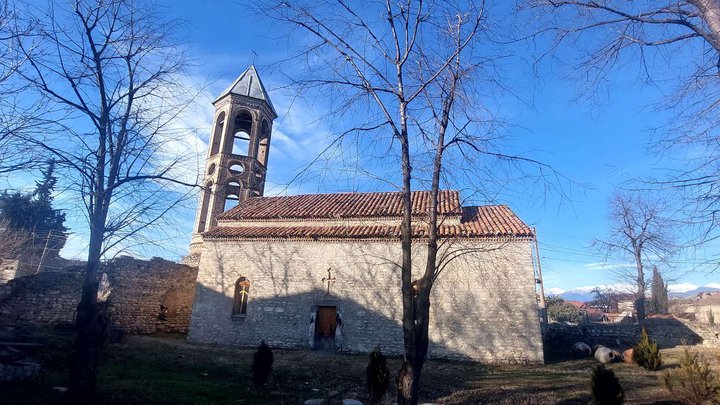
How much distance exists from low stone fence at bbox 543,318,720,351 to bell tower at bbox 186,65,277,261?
16.4 meters

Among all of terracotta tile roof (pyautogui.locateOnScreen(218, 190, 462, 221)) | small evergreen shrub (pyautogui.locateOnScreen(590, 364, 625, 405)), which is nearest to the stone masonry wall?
terracotta tile roof (pyautogui.locateOnScreen(218, 190, 462, 221))

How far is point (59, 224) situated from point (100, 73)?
107ft

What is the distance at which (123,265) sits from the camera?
1666cm

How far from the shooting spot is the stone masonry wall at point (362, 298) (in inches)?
525

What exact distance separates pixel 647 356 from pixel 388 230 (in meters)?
9.16

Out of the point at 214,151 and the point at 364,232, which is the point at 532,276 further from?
the point at 214,151

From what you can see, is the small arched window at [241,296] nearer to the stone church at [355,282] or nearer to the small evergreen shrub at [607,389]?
the stone church at [355,282]

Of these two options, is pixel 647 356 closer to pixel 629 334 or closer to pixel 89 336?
pixel 629 334

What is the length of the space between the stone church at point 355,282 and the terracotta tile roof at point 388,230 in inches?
1.7

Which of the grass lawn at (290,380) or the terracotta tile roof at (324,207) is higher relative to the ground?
the terracotta tile roof at (324,207)

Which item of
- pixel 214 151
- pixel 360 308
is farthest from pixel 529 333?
pixel 214 151

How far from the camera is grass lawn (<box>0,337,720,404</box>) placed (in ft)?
23.3

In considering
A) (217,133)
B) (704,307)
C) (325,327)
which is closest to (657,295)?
(704,307)

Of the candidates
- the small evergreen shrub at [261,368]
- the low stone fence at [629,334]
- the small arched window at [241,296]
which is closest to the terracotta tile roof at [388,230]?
the small arched window at [241,296]
